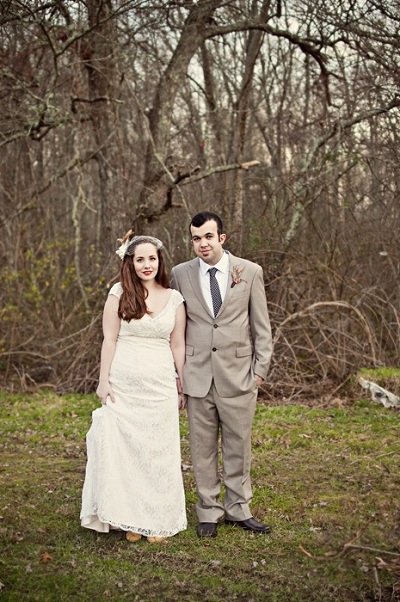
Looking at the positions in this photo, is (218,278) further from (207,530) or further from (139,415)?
(207,530)

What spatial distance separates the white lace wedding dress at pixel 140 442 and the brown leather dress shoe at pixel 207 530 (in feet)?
0.40

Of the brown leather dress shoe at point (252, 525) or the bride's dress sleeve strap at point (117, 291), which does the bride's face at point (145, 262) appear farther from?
the brown leather dress shoe at point (252, 525)

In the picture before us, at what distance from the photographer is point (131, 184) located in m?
12.5

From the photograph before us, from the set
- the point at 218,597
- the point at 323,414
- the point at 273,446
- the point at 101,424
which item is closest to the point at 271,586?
the point at 218,597

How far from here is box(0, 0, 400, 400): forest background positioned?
10.0 meters

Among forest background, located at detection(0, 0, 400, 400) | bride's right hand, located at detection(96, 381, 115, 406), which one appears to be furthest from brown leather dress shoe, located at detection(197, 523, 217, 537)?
forest background, located at detection(0, 0, 400, 400)

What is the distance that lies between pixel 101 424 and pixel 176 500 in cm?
68

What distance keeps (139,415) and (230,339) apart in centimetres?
76

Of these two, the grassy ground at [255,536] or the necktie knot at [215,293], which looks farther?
the necktie knot at [215,293]

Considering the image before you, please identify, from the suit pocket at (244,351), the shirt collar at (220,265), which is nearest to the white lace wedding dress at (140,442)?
the shirt collar at (220,265)

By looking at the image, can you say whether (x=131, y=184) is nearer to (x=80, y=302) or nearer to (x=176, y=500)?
(x=80, y=302)

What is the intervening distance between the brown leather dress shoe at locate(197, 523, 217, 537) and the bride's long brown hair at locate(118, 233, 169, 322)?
1.38 metres

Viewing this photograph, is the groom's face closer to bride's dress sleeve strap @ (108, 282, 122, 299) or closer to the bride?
the bride

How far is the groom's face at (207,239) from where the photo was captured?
4.92 metres
